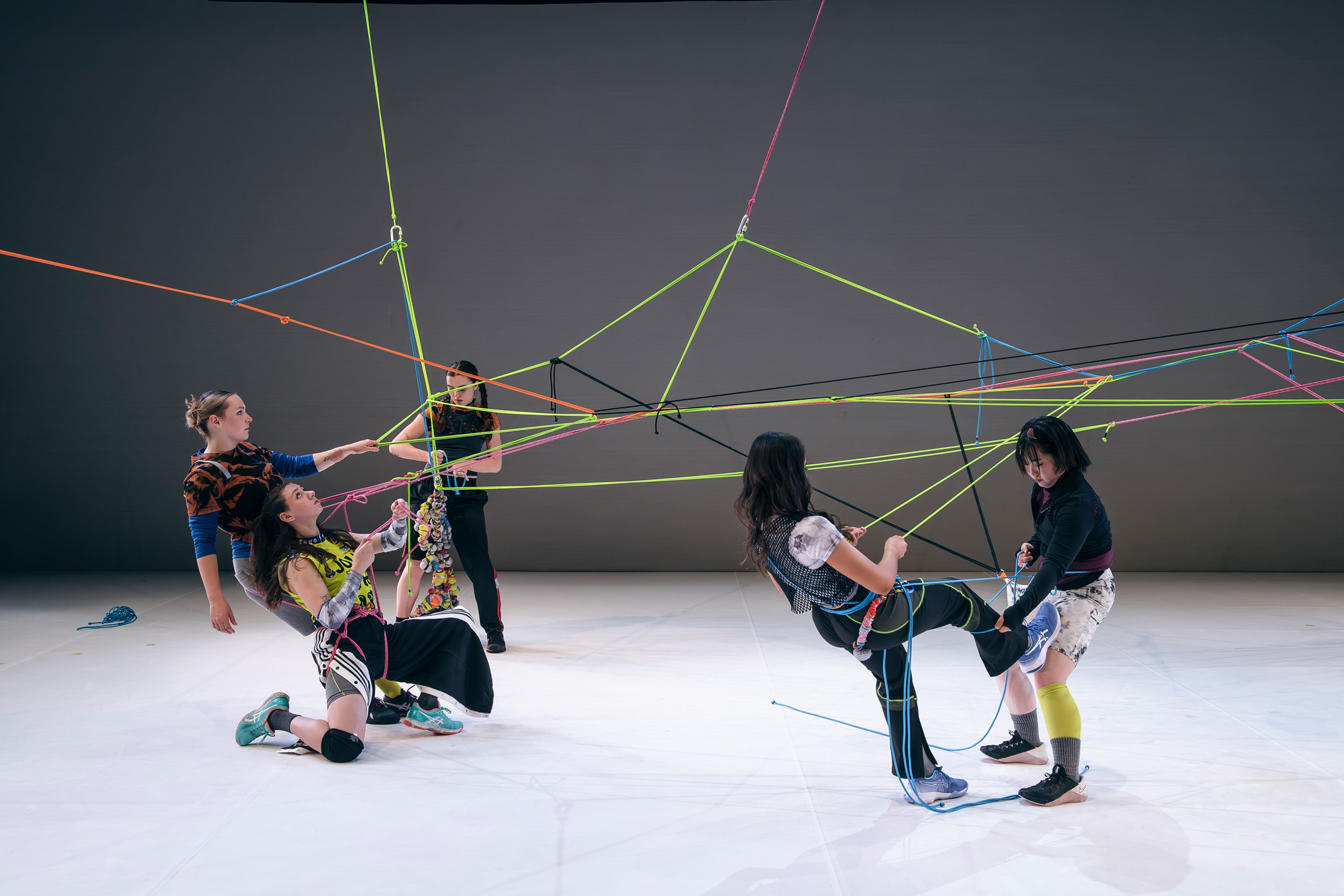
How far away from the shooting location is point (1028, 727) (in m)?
2.52

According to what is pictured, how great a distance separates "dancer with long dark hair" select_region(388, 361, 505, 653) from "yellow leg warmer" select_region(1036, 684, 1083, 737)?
2341 mm

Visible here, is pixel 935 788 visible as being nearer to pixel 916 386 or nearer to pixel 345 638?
pixel 345 638

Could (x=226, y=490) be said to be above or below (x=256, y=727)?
above

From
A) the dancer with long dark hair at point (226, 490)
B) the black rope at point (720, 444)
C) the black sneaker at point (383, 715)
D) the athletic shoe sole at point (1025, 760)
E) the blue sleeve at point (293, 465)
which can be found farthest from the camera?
the black rope at point (720, 444)

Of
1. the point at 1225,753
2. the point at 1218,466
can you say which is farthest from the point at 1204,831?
the point at 1218,466

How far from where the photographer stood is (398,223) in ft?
18.9

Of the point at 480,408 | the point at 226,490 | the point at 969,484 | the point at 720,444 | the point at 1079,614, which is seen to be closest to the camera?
the point at 1079,614

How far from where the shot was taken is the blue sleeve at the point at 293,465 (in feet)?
10.1

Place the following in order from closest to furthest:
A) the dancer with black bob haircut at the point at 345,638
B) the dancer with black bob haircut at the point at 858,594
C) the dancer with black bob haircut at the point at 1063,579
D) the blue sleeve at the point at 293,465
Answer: the dancer with black bob haircut at the point at 858,594 → the dancer with black bob haircut at the point at 1063,579 → the dancer with black bob haircut at the point at 345,638 → the blue sleeve at the point at 293,465

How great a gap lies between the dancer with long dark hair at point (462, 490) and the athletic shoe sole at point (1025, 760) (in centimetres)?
216

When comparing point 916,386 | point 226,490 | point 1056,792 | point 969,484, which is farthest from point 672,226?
point 1056,792

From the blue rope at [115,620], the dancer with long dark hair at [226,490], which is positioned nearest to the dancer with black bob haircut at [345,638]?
the dancer with long dark hair at [226,490]

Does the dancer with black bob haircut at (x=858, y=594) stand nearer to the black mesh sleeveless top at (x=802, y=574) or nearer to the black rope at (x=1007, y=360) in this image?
the black mesh sleeveless top at (x=802, y=574)

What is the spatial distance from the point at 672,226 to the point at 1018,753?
13.3 ft
